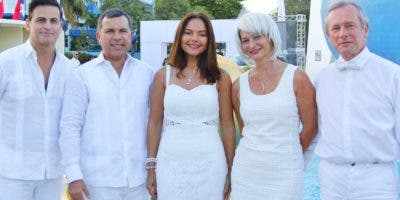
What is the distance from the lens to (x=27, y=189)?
358 centimetres

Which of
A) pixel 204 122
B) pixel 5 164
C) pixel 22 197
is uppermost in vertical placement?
pixel 204 122

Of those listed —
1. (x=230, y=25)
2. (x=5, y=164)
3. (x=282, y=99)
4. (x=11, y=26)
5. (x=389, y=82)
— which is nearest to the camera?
(x=389, y=82)

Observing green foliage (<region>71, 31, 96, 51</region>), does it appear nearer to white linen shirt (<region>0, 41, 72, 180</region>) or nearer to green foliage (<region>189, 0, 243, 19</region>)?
green foliage (<region>189, 0, 243, 19</region>)

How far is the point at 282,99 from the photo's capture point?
3299mm

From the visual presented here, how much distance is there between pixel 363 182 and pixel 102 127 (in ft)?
5.47

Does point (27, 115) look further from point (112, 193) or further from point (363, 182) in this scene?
point (363, 182)

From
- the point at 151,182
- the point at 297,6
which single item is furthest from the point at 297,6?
the point at 151,182

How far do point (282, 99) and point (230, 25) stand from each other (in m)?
22.4

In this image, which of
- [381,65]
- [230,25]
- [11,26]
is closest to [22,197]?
[381,65]

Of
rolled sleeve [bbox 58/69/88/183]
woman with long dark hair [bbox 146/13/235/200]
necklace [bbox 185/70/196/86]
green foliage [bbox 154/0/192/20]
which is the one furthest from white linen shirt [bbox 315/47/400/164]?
green foliage [bbox 154/0/192/20]

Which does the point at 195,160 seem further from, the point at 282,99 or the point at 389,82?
the point at 389,82

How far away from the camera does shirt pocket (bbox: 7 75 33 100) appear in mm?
3473

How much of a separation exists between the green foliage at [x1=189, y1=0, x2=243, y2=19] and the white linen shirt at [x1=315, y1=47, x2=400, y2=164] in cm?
4918

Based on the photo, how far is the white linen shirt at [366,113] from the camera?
297cm
